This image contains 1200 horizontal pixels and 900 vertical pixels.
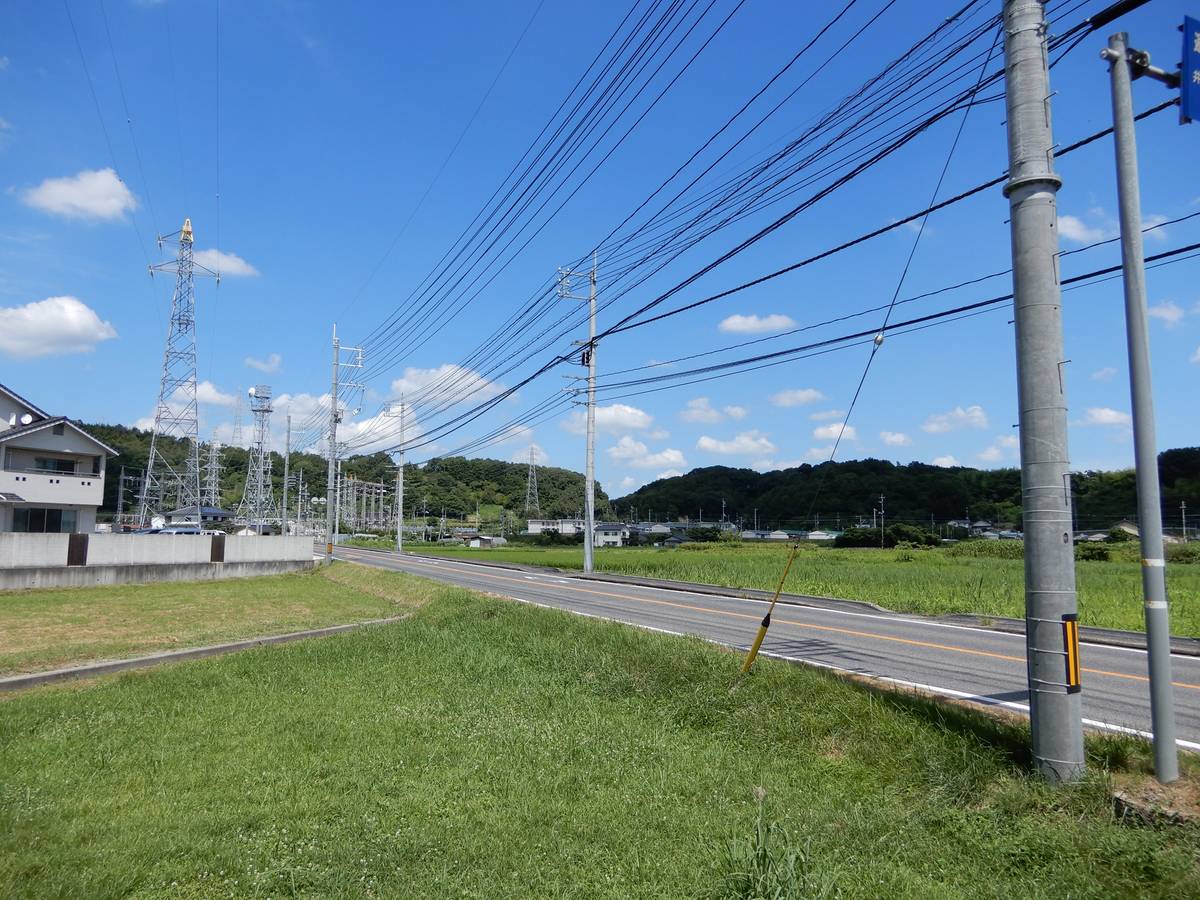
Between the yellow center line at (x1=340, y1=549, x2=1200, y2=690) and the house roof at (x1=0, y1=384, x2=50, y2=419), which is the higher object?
the house roof at (x1=0, y1=384, x2=50, y2=419)

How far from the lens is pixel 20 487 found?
37188mm

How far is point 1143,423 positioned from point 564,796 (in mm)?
4989

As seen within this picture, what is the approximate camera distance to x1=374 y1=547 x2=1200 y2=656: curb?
1267 cm

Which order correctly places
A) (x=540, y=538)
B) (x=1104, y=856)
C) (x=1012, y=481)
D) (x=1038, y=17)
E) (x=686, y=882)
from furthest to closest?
(x=540, y=538), (x=1012, y=481), (x=1038, y=17), (x=686, y=882), (x=1104, y=856)

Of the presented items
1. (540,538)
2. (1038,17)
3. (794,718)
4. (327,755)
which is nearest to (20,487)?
(327,755)

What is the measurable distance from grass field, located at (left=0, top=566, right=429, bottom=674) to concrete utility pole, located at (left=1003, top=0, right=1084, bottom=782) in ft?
47.9

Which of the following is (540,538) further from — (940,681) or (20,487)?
(940,681)

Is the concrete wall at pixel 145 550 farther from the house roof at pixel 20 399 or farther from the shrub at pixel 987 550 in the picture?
the shrub at pixel 987 550

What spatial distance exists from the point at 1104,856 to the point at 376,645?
11.7m

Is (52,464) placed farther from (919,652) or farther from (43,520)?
(919,652)

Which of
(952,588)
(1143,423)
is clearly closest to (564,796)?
(1143,423)

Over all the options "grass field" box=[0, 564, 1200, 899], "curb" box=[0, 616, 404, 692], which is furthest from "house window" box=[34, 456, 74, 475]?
"grass field" box=[0, 564, 1200, 899]

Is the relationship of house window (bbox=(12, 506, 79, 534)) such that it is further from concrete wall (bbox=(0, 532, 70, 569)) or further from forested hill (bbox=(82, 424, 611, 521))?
forested hill (bbox=(82, 424, 611, 521))

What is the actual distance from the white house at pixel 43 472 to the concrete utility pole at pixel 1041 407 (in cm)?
4418
